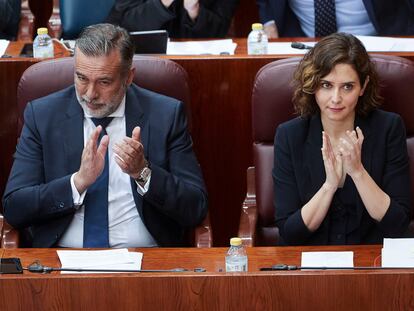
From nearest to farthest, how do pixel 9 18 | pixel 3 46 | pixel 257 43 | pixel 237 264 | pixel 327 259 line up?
pixel 237 264, pixel 327 259, pixel 257 43, pixel 3 46, pixel 9 18

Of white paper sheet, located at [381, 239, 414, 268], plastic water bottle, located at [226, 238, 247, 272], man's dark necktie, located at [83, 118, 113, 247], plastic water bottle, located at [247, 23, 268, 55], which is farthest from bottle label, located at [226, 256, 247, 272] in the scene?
plastic water bottle, located at [247, 23, 268, 55]

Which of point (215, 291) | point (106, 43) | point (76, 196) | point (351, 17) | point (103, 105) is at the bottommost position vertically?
point (215, 291)

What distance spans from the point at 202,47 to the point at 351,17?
0.65 m

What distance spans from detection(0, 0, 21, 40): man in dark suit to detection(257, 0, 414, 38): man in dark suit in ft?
3.17

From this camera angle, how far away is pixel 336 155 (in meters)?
2.88

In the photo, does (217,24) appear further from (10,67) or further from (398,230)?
(398,230)

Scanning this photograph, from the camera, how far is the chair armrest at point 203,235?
3006 mm

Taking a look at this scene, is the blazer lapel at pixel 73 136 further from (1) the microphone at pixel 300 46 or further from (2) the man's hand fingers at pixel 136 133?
(1) the microphone at pixel 300 46

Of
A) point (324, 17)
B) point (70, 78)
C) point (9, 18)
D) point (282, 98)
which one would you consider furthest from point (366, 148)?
point (9, 18)

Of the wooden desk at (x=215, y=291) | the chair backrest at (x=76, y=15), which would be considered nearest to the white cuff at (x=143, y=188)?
the wooden desk at (x=215, y=291)

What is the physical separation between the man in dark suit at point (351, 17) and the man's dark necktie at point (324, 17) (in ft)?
0.07

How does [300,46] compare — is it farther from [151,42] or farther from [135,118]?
[135,118]

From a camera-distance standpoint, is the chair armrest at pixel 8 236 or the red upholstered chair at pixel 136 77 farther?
the red upholstered chair at pixel 136 77

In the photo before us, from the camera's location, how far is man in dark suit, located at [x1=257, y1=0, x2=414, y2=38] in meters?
4.16
